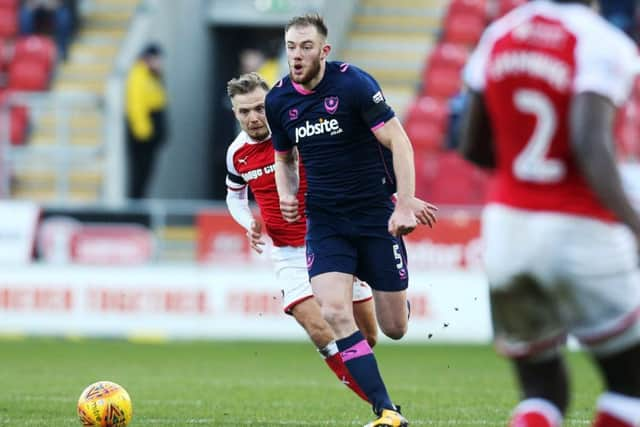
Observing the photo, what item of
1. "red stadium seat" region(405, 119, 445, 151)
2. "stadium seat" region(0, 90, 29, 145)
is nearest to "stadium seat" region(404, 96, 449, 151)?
"red stadium seat" region(405, 119, 445, 151)

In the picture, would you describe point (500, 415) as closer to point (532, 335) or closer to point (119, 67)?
point (532, 335)

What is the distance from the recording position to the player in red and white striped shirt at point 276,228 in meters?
9.05

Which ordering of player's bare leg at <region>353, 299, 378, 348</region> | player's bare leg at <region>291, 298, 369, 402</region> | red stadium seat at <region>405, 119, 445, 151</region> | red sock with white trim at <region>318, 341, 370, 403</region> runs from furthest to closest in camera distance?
red stadium seat at <region>405, 119, 445, 151</region>
player's bare leg at <region>353, 299, 378, 348</region>
player's bare leg at <region>291, 298, 369, 402</region>
red sock with white trim at <region>318, 341, 370, 403</region>

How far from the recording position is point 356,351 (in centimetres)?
805

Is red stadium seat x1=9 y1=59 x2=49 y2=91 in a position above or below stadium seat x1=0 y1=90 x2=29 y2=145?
above

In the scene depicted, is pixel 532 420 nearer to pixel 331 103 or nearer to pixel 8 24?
pixel 331 103

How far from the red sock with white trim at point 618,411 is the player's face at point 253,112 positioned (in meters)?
4.52

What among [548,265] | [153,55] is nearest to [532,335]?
[548,265]

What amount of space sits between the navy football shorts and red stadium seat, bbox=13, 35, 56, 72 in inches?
624

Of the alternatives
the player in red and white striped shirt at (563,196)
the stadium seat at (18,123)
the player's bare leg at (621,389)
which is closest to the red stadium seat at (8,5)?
the stadium seat at (18,123)

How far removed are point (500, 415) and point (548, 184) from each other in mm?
4792

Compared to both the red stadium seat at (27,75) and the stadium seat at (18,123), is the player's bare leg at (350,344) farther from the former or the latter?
the red stadium seat at (27,75)

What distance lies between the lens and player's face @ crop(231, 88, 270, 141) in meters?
9.13

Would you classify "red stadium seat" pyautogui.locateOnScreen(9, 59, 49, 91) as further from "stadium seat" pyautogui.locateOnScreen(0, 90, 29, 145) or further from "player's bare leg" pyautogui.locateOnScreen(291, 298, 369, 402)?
"player's bare leg" pyautogui.locateOnScreen(291, 298, 369, 402)
